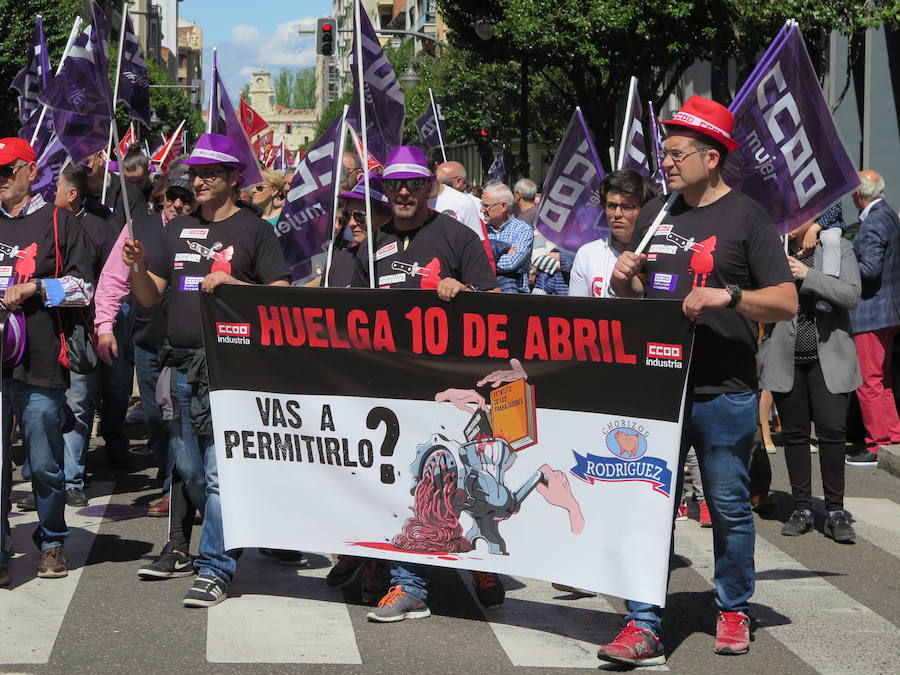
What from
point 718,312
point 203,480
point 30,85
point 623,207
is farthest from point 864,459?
point 30,85

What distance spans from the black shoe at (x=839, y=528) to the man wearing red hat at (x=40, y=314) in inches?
164

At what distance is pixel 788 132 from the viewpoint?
19.2 ft

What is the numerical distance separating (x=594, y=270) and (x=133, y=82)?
173 inches

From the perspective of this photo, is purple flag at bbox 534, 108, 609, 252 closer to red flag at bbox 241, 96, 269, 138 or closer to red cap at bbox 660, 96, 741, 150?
red cap at bbox 660, 96, 741, 150

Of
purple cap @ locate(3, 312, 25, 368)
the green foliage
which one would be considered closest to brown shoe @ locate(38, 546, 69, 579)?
purple cap @ locate(3, 312, 25, 368)

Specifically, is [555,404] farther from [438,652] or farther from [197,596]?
[197,596]

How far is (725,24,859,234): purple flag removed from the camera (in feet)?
19.1

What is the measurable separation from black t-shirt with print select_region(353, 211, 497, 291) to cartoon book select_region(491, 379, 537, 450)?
27.7 inches

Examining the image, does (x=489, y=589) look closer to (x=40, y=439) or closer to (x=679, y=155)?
(x=679, y=155)

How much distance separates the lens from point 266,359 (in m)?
5.94

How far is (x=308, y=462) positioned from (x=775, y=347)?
3.17 meters

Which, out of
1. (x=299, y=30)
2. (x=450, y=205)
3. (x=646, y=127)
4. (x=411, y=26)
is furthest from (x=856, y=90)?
(x=411, y=26)

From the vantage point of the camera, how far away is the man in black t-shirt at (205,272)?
6062 mm

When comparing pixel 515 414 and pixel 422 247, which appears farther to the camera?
pixel 422 247
